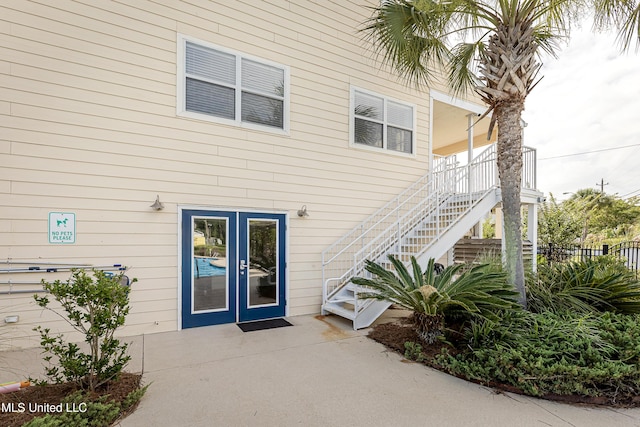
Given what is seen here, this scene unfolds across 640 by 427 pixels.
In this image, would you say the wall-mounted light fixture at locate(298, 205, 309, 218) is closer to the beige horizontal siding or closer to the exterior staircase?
the beige horizontal siding

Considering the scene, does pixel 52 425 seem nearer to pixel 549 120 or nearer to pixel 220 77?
pixel 220 77

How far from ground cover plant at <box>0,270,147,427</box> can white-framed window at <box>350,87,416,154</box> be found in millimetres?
5489

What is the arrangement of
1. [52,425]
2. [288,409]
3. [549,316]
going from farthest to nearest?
[549,316] < [288,409] < [52,425]

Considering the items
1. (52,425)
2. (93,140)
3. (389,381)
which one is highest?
(93,140)

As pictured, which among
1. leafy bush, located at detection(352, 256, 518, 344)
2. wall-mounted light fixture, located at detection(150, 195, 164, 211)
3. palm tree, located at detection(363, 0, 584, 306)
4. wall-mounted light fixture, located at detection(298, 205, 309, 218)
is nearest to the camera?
leafy bush, located at detection(352, 256, 518, 344)

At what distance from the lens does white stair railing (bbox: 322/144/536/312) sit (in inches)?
259

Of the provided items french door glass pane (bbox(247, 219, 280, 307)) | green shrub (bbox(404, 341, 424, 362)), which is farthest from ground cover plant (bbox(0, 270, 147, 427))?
green shrub (bbox(404, 341, 424, 362))

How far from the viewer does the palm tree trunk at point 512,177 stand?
4.73 meters

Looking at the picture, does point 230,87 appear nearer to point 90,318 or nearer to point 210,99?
point 210,99

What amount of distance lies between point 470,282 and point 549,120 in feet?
65.2

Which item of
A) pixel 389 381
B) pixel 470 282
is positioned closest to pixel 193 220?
pixel 389 381

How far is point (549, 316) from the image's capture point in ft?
13.8

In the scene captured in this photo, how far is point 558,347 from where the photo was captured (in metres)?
3.40

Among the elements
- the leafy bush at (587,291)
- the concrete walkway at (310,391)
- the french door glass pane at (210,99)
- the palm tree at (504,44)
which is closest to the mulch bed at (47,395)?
the concrete walkway at (310,391)
